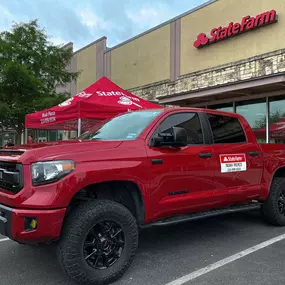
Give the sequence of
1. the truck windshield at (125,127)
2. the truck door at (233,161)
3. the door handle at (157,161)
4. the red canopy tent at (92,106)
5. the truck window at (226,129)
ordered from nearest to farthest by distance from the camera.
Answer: the door handle at (157,161) < the truck windshield at (125,127) < the truck door at (233,161) < the truck window at (226,129) < the red canopy tent at (92,106)

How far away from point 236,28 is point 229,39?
53 centimetres

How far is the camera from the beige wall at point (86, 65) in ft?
67.0

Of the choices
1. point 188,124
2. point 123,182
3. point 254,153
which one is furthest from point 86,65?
point 123,182

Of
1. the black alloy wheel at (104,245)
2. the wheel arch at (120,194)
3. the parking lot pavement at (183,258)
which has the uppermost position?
the wheel arch at (120,194)

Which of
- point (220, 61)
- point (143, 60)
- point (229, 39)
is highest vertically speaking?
point (143, 60)

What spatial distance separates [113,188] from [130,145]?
54 cm

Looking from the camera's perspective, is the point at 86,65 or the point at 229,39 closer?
the point at 229,39

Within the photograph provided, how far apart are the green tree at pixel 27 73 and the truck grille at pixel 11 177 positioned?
11.1 m

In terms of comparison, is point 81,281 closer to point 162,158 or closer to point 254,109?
point 162,158

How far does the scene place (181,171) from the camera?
13.5 ft

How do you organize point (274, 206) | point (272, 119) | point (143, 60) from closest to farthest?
point (274, 206)
point (272, 119)
point (143, 60)

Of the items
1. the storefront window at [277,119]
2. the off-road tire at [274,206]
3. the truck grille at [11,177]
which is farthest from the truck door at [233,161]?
the storefront window at [277,119]

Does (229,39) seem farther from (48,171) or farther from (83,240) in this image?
(83,240)

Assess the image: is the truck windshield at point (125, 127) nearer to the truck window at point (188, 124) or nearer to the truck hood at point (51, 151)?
A: the truck window at point (188, 124)
